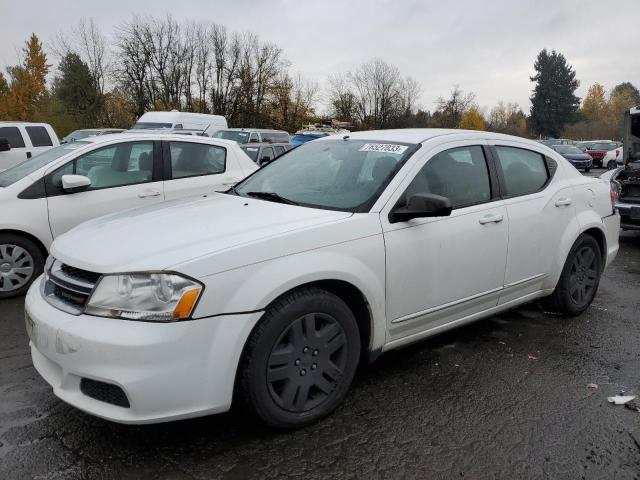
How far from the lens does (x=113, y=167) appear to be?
5723 mm

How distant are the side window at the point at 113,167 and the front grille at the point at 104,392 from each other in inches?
135

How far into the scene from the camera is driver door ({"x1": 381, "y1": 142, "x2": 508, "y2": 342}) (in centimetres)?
319

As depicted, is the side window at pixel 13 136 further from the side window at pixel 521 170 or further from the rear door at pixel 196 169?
the side window at pixel 521 170

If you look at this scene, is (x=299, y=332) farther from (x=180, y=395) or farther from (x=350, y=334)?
(x=180, y=395)

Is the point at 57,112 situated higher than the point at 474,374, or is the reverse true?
the point at 57,112

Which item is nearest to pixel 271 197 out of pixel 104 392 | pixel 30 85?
pixel 104 392

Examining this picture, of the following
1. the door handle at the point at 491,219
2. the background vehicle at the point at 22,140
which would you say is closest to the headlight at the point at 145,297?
the door handle at the point at 491,219

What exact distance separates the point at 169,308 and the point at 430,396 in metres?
1.74

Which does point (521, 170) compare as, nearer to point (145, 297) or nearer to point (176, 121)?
point (145, 297)

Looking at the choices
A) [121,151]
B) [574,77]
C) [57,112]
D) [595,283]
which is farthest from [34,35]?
[574,77]

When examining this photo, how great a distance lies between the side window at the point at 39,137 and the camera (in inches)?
457

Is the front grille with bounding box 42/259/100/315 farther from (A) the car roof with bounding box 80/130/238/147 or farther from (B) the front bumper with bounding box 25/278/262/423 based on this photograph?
(A) the car roof with bounding box 80/130/238/147

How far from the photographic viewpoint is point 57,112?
38875 millimetres

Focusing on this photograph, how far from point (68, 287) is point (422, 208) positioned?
1.96 metres
